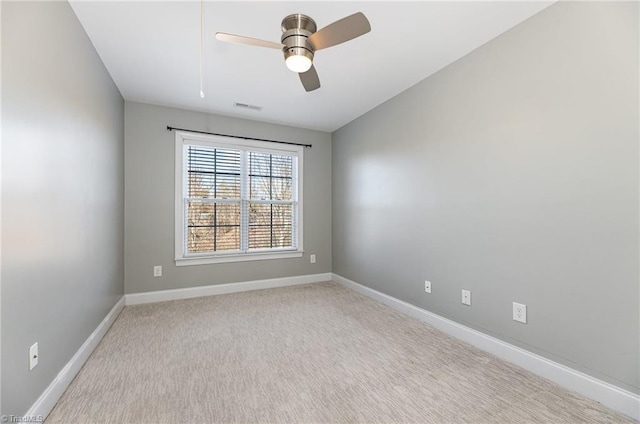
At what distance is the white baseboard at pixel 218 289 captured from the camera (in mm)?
3514

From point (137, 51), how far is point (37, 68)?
112cm

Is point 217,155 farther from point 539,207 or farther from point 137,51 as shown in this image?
point 539,207

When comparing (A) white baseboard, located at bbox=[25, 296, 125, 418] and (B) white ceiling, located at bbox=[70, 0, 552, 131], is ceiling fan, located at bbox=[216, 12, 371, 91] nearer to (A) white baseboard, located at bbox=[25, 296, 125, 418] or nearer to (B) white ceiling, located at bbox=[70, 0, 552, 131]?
(B) white ceiling, located at bbox=[70, 0, 552, 131]

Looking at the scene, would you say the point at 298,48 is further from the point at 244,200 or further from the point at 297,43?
the point at 244,200

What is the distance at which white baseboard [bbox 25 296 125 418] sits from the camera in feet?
4.89

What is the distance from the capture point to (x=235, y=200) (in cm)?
403

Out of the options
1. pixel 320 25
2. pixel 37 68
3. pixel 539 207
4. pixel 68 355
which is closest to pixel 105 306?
pixel 68 355

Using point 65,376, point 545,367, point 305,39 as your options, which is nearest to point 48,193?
point 65,376

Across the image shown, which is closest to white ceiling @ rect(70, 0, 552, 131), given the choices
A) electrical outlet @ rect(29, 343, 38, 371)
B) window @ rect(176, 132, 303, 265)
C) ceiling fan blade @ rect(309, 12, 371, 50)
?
ceiling fan blade @ rect(309, 12, 371, 50)

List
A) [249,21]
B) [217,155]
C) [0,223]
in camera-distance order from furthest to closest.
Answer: [217,155] → [249,21] → [0,223]

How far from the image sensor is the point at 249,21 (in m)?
2.06

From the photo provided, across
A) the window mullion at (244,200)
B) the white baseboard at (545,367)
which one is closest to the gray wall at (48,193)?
the window mullion at (244,200)

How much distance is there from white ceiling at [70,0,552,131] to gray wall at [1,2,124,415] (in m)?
0.37

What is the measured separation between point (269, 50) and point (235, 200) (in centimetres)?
217
